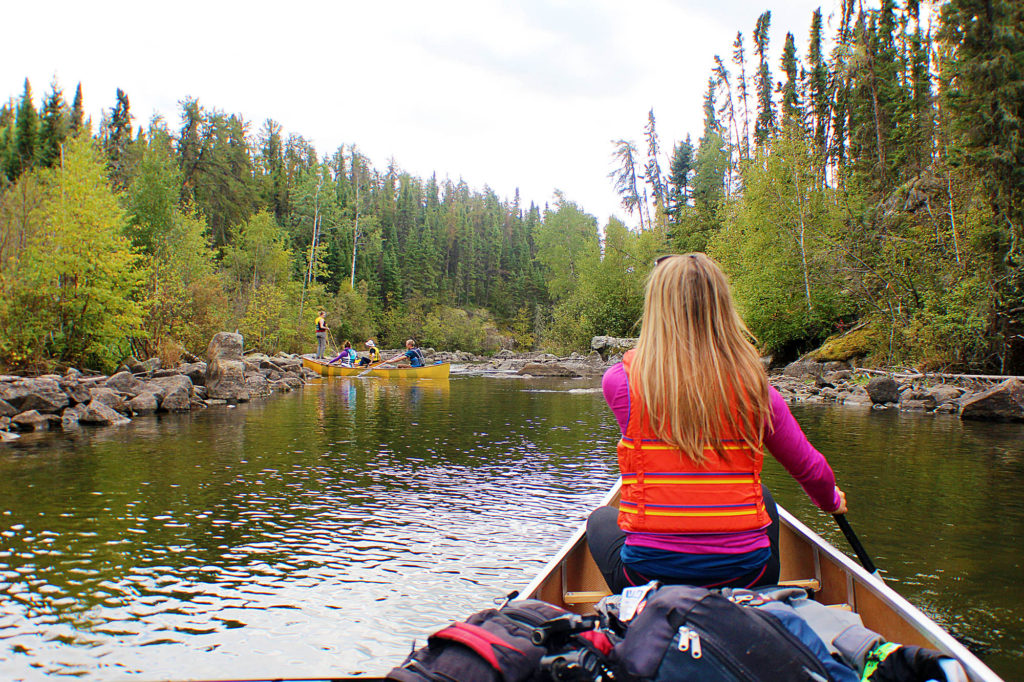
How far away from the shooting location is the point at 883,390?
17844 mm

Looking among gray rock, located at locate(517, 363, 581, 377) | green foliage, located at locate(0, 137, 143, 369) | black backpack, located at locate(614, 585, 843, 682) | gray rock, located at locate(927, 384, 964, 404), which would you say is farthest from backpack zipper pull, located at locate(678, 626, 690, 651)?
gray rock, located at locate(517, 363, 581, 377)

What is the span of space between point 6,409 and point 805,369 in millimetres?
23701

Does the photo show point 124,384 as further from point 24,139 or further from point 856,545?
point 24,139

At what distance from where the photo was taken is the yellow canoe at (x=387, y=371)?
27750mm

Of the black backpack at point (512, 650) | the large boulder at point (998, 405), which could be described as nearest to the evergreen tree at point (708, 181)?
the large boulder at point (998, 405)

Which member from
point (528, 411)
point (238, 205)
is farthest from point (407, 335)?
point (528, 411)

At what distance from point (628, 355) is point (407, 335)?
62250mm

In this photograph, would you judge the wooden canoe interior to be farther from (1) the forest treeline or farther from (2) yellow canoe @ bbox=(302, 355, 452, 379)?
(2) yellow canoe @ bbox=(302, 355, 452, 379)

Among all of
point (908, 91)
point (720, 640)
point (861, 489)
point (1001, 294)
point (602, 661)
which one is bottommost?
point (861, 489)

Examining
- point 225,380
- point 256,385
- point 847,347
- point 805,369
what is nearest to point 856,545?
point 225,380

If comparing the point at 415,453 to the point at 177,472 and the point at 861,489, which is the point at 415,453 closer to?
the point at 177,472

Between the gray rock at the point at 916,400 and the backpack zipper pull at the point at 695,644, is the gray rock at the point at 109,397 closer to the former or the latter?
the backpack zipper pull at the point at 695,644

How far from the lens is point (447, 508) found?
6.78 m

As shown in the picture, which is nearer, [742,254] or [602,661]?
[602,661]
